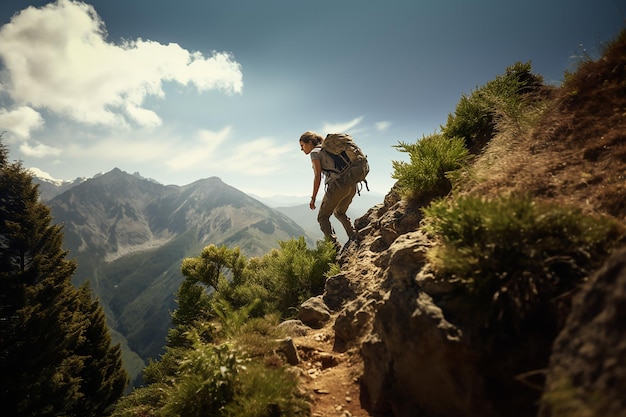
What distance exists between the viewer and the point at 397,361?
3143 millimetres

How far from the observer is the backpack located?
8.73m

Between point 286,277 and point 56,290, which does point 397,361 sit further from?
point 56,290

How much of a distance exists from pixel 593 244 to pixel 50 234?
33.9 metres

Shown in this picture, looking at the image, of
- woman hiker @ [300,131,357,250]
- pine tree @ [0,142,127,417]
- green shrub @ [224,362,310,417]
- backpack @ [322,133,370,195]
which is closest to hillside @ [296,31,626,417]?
green shrub @ [224,362,310,417]

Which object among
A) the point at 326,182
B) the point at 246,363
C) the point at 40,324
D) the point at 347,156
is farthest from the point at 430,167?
the point at 40,324

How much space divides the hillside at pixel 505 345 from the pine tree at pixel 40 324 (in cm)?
2327

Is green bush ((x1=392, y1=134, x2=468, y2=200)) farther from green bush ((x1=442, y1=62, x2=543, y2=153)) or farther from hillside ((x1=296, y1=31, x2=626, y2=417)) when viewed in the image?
green bush ((x1=442, y1=62, x2=543, y2=153))

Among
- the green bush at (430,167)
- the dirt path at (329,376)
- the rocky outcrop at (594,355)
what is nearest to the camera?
the rocky outcrop at (594,355)

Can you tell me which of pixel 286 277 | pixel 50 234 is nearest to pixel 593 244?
pixel 286 277

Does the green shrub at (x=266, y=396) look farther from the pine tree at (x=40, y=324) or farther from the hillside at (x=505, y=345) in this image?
the pine tree at (x=40, y=324)

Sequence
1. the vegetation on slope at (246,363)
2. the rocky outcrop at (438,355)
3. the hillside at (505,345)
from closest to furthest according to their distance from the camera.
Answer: the hillside at (505,345) → the rocky outcrop at (438,355) → the vegetation on slope at (246,363)

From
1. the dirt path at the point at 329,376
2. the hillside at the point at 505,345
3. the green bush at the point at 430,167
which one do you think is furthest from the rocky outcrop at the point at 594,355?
the green bush at the point at 430,167

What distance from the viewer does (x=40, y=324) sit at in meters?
19.0

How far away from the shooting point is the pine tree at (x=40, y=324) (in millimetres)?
17672
